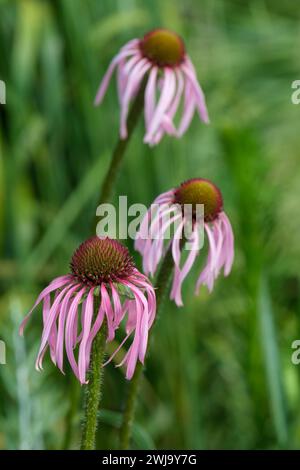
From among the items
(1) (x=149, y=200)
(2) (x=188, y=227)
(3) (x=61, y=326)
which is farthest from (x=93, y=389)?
(1) (x=149, y=200)

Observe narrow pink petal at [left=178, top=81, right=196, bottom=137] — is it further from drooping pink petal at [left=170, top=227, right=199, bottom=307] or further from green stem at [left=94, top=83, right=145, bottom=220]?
drooping pink petal at [left=170, top=227, right=199, bottom=307]

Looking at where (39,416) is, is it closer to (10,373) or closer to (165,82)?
(10,373)

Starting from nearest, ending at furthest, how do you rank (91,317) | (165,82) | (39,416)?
(91,317) → (165,82) → (39,416)

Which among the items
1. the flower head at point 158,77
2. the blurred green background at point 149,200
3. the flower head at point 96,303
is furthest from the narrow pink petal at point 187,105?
the flower head at point 96,303

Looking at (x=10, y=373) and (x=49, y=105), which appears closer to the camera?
(x=10, y=373)
